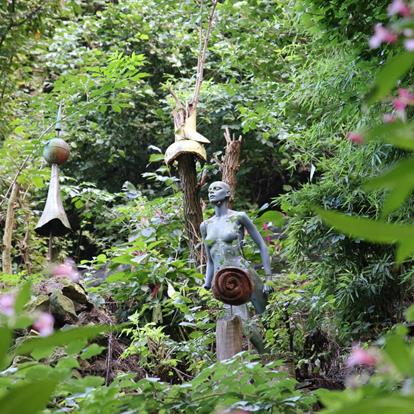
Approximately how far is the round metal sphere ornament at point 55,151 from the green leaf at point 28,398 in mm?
4407

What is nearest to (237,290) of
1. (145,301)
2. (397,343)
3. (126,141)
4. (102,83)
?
(145,301)

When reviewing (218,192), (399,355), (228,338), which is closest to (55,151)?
(218,192)

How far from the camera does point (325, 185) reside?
381 centimetres

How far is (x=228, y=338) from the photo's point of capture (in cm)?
318

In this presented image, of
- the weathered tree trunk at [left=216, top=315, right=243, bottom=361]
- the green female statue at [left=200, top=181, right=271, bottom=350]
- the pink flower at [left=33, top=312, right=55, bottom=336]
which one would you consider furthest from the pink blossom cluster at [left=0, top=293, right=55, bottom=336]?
the green female statue at [left=200, top=181, right=271, bottom=350]

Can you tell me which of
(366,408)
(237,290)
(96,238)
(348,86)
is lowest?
(366,408)

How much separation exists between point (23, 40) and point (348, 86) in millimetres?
2291

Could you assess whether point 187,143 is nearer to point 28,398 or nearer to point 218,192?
point 218,192

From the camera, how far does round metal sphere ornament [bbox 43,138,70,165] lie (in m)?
4.62

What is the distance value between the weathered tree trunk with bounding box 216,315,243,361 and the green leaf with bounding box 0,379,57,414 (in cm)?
290

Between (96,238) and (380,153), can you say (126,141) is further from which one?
(380,153)

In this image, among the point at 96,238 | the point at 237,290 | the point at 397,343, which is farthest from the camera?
the point at 96,238

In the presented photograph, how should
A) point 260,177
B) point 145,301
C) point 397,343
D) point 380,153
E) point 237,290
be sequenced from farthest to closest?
point 260,177, point 145,301, point 237,290, point 380,153, point 397,343

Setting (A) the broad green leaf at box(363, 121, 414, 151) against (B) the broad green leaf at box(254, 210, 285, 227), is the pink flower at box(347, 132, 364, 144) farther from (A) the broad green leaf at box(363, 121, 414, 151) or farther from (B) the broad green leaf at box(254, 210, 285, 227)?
(B) the broad green leaf at box(254, 210, 285, 227)
